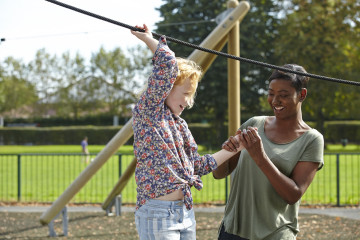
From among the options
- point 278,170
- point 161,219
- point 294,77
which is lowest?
point 161,219

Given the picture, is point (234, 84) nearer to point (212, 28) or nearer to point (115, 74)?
point (212, 28)

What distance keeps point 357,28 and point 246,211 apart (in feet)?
107

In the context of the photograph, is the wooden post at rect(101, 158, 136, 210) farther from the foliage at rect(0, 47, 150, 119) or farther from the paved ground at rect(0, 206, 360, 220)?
the foliage at rect(0, 47, 150, 119)

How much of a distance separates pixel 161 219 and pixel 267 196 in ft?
1.69

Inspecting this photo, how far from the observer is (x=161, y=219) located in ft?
7.89

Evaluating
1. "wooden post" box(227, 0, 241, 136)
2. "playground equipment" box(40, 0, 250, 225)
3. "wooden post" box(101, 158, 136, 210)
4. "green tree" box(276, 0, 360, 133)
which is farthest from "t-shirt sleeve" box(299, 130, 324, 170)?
"green tree" box(276, 0, 360, 133)

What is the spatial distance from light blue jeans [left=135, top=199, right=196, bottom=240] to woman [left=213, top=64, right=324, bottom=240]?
1.03 ft

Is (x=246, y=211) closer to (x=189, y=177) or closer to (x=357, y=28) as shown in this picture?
(x=189, y=177)

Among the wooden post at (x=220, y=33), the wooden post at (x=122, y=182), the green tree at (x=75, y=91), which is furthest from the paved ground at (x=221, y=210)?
the green tree at (x=75, y=91)

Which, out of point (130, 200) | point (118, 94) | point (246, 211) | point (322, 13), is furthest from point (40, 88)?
point (246, 211)

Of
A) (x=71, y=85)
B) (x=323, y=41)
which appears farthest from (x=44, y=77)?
(x=323, y=41)

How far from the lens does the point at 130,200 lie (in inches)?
A: 401

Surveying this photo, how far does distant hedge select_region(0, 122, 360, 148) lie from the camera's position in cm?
3997

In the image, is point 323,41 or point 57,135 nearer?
point 323,41
